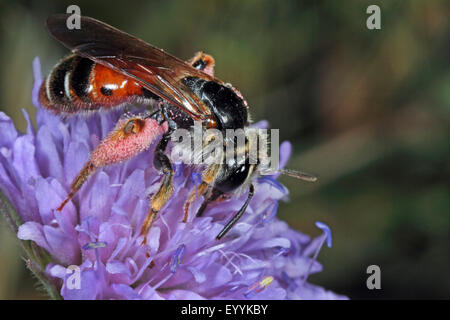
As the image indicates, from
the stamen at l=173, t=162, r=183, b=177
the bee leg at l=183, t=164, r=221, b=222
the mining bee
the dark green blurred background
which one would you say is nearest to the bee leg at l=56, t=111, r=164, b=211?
the mining bee

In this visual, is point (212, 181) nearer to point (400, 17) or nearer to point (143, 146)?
point (143, 146)

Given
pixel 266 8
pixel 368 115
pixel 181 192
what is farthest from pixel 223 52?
pixel 181 192

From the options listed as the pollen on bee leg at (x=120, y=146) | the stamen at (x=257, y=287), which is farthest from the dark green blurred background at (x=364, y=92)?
the pollen on bee leg at (x=120, y=146)

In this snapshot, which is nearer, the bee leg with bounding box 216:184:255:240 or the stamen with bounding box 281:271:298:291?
the bee leg with bounding box 216:184:255:240

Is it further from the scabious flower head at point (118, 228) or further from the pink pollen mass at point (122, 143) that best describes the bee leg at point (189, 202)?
the pink pollen mass at point (122, 143)

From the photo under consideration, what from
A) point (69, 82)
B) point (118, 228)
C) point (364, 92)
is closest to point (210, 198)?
point (118, 228)

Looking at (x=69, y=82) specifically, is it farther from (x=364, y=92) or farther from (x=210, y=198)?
(x=364, y=92)

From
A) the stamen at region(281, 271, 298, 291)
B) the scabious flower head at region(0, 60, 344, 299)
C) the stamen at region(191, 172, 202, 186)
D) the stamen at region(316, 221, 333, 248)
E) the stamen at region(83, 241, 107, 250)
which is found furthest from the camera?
the stamen at region(281, 271, 298, 291)

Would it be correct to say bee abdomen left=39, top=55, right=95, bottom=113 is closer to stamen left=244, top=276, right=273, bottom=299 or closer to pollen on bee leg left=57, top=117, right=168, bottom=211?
pollen on bee leg left=57, top=117, right=168, bottom=211
